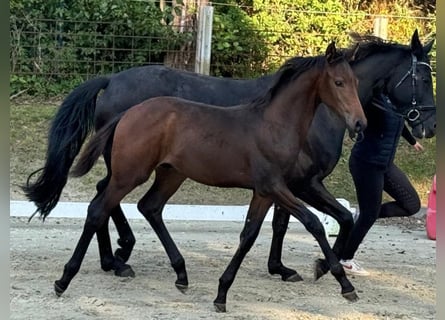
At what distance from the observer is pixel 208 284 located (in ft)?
19.2

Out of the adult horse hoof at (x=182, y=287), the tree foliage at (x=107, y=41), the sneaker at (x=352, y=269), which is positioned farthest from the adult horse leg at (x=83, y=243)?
the tree foliage at (x=107, y=41)

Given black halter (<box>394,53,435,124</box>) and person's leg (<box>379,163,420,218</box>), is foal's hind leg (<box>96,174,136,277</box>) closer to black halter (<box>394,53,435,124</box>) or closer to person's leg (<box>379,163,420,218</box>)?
person's leg (<box>379,163,420,218</box>)

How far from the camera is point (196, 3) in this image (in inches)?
484

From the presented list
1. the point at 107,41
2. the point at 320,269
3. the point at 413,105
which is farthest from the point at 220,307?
the point at 107,41

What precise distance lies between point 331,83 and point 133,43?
7.85m

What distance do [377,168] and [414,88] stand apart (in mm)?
682

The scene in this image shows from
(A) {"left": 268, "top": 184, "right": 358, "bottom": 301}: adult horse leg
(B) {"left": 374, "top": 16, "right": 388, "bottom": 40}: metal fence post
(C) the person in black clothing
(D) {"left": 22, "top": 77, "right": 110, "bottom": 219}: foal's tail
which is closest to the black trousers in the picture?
(C) the person in black clothing

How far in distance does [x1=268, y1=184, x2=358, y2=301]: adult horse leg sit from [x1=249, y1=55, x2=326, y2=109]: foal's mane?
648mm

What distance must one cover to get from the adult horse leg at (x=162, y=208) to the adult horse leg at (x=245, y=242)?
505 millimetres

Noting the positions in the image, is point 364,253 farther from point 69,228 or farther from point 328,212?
point 69,228

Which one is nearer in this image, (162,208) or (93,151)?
(93,151)

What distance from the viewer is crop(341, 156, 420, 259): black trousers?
5.86 metres

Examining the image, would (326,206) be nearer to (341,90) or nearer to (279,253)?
(279,253)

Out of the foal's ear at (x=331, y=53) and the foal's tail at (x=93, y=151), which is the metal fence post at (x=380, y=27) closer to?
the foal's ear at (x=331, y=53)
